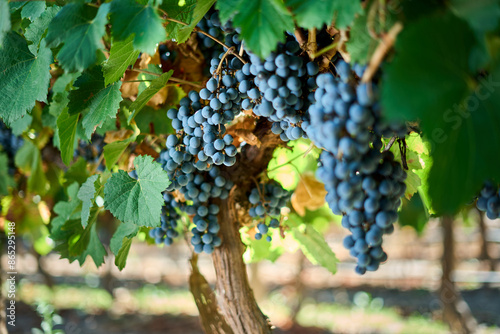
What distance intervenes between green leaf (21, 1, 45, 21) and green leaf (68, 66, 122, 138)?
216 millimetres

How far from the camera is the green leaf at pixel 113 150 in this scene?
4.30 feet

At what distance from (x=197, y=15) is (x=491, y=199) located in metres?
0.77

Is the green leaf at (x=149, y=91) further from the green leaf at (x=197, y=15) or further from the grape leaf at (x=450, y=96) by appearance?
the grape leaf at (x=450, y=96)

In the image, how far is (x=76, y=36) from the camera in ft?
2.79

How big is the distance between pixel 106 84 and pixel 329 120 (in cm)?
63

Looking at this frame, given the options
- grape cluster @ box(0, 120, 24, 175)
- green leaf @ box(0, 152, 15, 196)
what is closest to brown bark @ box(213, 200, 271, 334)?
green leaf @ box(0, 152, 15, 196)

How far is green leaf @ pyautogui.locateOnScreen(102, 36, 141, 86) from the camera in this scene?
101 centimetres

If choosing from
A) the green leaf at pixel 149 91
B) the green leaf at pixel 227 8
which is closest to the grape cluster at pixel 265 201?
the green leaf at pixel 149 91

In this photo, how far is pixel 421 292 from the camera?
8.79m

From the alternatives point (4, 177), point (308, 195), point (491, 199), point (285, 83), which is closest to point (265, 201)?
point (308, 195)

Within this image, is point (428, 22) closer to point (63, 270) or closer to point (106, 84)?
point (106, 84)

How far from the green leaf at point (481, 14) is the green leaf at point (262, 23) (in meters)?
0.30

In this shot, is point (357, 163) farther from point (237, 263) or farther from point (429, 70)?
point (237, 263)

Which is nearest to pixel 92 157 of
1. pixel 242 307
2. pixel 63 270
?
pixel 242 307
